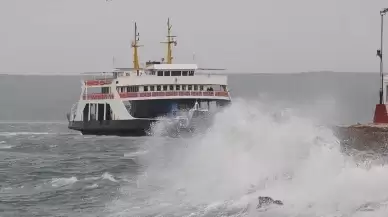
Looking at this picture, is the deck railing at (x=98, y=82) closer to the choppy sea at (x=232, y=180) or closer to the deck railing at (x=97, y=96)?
the deck railing at (x=97, y=96)

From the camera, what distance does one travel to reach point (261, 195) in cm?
2339

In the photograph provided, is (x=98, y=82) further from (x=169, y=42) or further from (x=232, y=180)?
(x=232, y=180)

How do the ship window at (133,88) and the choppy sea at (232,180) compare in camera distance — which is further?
the ship window at (133,88)

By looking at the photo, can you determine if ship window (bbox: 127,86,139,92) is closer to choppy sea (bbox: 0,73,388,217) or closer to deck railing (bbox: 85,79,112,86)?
deck railing (bbox: 85,79,112,86)

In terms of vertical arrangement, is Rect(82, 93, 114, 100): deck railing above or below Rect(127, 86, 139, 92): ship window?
below

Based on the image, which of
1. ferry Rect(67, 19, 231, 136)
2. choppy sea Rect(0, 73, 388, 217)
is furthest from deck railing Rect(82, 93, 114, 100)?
choppy sea Rect(0, 73, 388, 217)

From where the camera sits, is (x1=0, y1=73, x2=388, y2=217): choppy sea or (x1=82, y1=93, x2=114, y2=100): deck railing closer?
(x1=0, y1=73, x2=388, y2=217): choppy sea

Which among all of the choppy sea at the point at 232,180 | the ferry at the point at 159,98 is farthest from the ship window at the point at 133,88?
the choppy sea at the point at 232,180

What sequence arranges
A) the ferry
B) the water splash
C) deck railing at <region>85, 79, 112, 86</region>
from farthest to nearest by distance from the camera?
deck railing at <region>85, 79, 112, 86</region>, the ferry, the water splash

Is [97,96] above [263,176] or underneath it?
above

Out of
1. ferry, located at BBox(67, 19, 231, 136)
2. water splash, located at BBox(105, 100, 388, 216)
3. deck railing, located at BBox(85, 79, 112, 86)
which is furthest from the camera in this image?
deck railing, located at BBox(85, 79, 112, 86)

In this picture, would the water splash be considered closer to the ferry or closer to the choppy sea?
the choppy sea

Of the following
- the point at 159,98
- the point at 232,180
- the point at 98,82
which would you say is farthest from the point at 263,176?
the point at 98,82

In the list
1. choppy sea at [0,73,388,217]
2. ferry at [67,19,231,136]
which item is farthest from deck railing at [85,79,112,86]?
choppy sea at [0,73,388,217]
